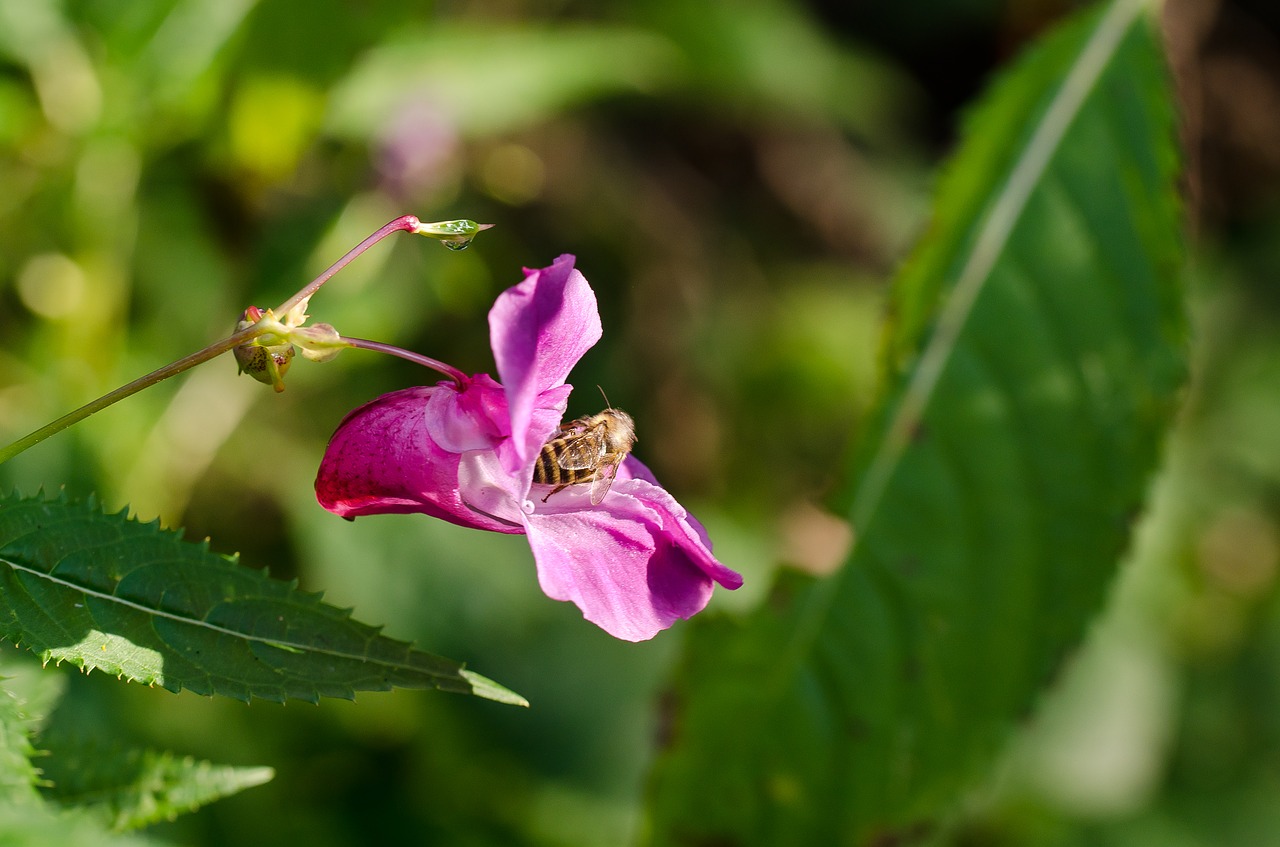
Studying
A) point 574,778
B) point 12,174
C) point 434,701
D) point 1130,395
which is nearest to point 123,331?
point 12,174

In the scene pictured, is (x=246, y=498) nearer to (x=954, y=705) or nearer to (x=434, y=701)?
(x=434, y=701)

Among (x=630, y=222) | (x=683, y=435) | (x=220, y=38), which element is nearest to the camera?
(x=220, y=38)

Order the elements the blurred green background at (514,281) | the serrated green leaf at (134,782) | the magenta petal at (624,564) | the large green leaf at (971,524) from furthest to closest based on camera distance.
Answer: the blurred green background at (514,281)
the large green leaf at (971,524)
the serrated green leaf at (134,782)
the magenta petal at (624,564)

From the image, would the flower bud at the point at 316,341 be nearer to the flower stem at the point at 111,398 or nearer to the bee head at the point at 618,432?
the flower stem at the point at 111,398

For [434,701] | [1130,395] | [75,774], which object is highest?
[1130,395]

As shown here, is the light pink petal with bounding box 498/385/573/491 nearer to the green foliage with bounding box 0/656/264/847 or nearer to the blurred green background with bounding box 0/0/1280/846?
the green foliage with bounding box 0/656/264/847

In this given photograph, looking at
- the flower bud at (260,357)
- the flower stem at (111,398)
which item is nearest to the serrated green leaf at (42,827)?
the flower stem at (111,398)

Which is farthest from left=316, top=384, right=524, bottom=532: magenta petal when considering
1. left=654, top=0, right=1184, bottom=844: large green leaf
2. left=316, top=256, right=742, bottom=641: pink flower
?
left=654, top=0, right=1184, bottom=844: large green leaf
